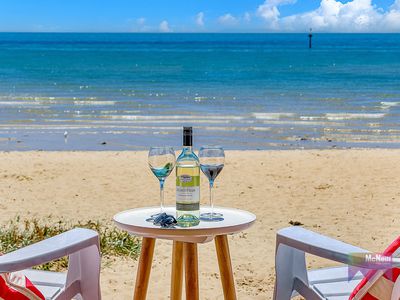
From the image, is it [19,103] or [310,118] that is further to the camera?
[19,103]

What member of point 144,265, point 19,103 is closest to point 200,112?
point 19,103

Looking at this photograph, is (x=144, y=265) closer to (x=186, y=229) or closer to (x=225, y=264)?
(x=225, y=264)

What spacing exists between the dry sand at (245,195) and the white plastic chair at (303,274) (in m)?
1.36

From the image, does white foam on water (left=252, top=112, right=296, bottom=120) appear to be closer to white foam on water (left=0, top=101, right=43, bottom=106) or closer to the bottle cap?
white foam on water (left=0, top=101, right=43, bottom=106)

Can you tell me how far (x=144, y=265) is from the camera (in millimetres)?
3424

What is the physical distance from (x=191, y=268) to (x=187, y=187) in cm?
46

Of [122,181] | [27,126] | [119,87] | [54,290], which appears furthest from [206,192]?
[119,87]

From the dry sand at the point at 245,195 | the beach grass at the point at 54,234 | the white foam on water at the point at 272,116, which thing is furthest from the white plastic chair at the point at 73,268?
the white foam on water at the point at 272,116

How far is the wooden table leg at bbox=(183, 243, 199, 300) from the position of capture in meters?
3.21

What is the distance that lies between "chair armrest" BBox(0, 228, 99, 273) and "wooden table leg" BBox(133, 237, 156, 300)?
0.93ft

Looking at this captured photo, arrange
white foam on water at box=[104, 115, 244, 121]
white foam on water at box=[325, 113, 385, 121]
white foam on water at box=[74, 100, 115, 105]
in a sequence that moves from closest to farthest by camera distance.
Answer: white foam on water at box=[104, 115, 244, 121]
white foam on water at box=[325, 113, 385, 121]
white foam on water at box=[74, 100, 115, 105]

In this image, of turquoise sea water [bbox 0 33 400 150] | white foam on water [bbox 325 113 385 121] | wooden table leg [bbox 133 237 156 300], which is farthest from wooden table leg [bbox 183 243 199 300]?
white foam on water [bbox 325 113 385 121]

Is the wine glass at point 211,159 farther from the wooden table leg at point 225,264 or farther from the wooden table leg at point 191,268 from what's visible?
the wooden table leg at point 225,264

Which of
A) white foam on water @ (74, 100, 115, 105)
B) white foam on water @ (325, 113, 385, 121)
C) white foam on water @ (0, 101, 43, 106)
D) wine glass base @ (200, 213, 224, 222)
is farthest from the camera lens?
white foam on water @ (74, 100, 115, 105)
